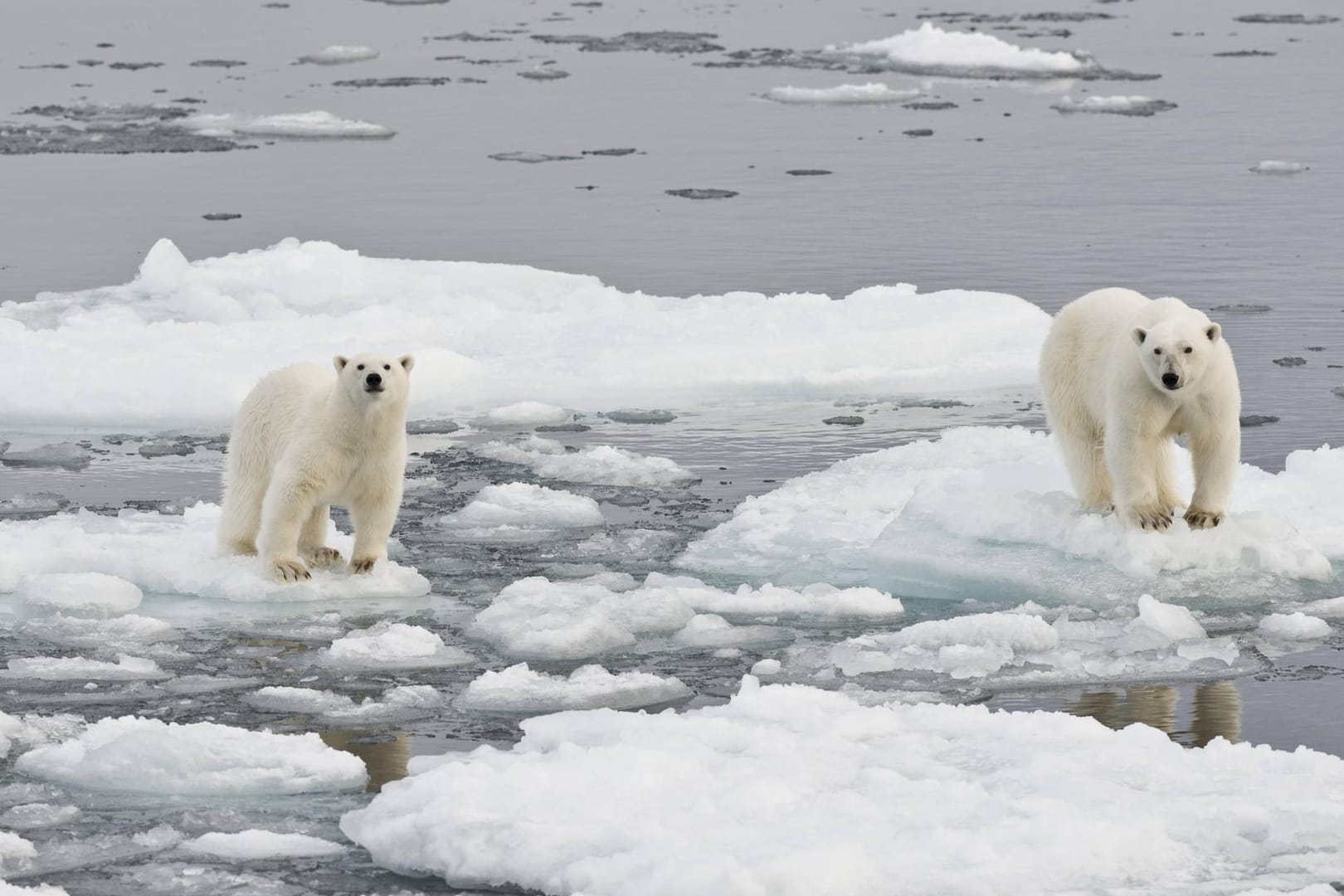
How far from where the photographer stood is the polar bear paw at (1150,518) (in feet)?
24.5

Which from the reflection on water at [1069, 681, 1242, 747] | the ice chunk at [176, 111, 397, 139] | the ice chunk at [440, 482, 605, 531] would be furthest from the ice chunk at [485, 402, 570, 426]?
the ice chunk at [176, 111, 397, 139]

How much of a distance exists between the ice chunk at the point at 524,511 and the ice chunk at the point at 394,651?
1557 mm

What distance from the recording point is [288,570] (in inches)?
291

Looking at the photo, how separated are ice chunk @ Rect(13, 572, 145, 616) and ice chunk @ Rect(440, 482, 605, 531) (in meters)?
1.50

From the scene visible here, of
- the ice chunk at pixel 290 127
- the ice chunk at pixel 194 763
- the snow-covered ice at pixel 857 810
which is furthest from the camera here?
the ice chunk at pixel 290 127

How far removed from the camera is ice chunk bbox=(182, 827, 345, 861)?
513cm

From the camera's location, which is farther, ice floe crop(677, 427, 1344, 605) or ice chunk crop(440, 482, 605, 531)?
ice chunk crop(440, 482, 605, 531)

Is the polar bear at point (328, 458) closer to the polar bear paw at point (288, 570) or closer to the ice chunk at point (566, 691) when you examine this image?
the polar bear paw at point (288, 570)

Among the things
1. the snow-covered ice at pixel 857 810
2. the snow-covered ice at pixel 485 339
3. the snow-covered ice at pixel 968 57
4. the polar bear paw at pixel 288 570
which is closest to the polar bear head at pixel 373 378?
the polar bear paw at pixel 288 570

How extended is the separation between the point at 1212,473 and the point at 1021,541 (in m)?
0.70

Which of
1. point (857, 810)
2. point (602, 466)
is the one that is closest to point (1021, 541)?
point (602, 466)

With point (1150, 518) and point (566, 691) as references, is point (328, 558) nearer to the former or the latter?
point (566, 691)

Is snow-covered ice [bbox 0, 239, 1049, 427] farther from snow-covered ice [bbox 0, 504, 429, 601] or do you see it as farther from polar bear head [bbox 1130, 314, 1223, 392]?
polar bear head [bbox 1130, 314, 1223, 392]

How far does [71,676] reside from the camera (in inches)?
260
